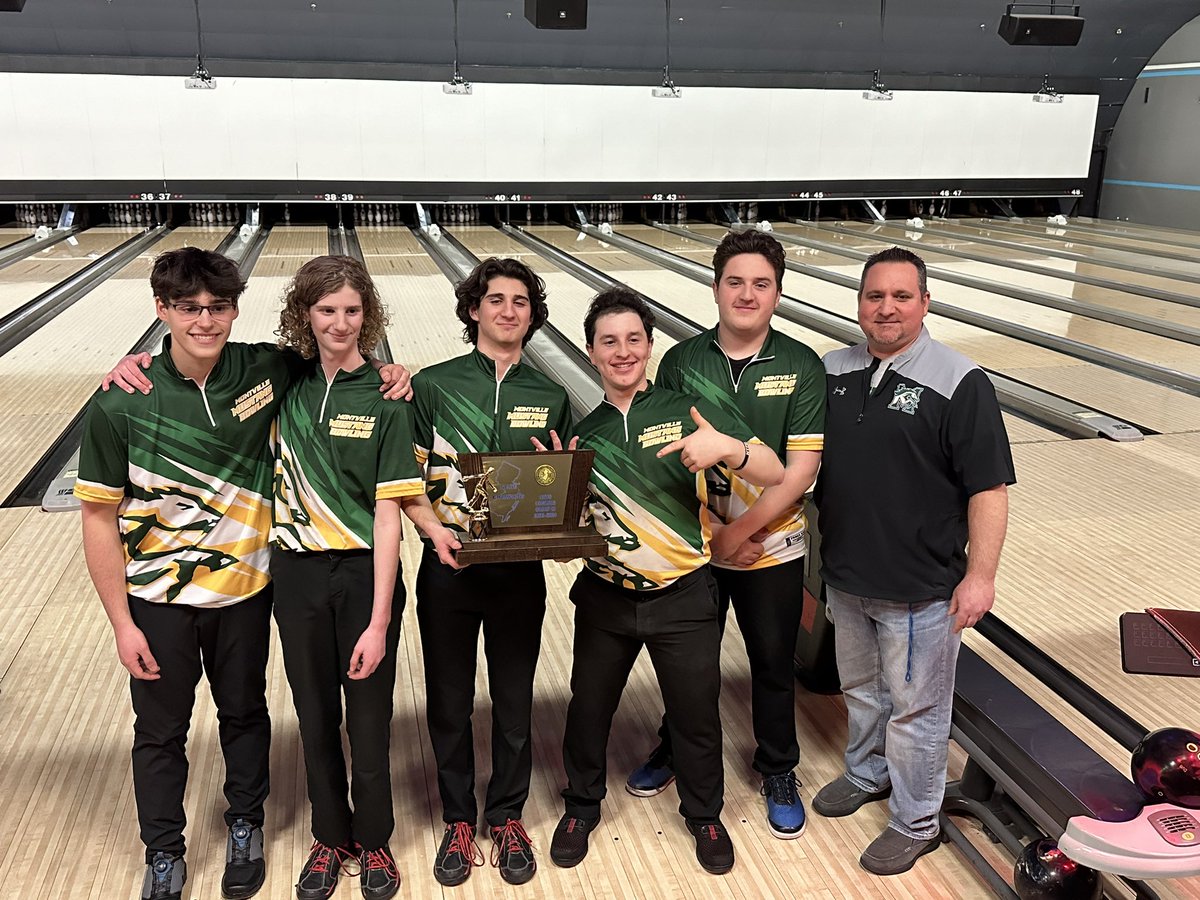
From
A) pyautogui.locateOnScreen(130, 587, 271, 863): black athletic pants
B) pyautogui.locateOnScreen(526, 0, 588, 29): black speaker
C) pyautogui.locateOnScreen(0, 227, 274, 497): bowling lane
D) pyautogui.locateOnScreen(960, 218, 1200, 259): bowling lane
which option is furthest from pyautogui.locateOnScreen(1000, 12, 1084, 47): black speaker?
pyautogui.locateOnScreen(130, 587, 271, 863): black athletic pants

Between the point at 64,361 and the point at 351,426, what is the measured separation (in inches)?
157

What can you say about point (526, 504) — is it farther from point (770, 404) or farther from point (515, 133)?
point (515, 133)

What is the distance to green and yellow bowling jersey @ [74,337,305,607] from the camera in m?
1.72

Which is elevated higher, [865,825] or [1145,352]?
[1145,352]

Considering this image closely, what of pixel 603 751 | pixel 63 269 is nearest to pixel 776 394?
pixel 603 751

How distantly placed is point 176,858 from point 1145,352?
5.50 meters

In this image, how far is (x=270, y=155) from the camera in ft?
32.9

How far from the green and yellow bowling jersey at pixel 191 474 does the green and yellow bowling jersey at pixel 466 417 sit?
0.95 feet

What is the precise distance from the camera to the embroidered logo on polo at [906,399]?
1.87 m

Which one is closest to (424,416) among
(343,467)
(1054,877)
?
(343,467)

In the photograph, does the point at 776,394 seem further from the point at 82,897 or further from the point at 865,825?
the point at 82,897

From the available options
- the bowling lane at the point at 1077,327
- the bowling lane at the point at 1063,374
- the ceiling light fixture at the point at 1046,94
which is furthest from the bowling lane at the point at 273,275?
the ceiling light fixture at the point at 1046,94

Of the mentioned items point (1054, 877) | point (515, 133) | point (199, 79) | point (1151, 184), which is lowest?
point (1054, 877)

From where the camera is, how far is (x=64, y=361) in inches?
197
